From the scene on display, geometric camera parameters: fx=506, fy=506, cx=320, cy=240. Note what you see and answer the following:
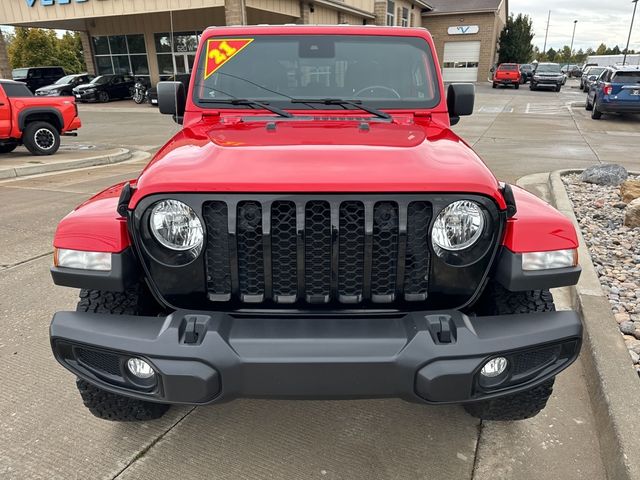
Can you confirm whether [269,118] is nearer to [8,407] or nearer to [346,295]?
[346,295]

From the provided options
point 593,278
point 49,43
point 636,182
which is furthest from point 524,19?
point 593,278

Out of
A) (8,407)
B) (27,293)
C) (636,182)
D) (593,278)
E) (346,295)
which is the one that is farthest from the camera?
(636,182)

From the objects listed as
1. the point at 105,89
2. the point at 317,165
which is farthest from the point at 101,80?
the point at 317,165

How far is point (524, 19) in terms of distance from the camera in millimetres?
46406

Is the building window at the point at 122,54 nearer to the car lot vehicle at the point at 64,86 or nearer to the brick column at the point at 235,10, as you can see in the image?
the car lot vehicle at the point at 64,86

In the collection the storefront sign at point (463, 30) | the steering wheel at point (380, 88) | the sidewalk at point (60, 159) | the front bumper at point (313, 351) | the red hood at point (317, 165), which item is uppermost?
the storefront sign at point (463, 30)

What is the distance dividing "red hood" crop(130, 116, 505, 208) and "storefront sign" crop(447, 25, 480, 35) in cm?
4434

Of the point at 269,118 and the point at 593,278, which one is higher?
the point at 269,118

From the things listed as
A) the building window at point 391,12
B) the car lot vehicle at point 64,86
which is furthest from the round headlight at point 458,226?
the building window at point 391,12

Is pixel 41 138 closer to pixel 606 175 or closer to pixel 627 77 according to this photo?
pixel 606 175

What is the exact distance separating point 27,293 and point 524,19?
5172 cm

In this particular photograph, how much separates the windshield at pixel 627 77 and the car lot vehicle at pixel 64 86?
68.1 feet

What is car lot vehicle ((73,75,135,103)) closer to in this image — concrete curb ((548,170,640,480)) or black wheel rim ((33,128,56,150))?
black wheel rim ((33,128,56,150))

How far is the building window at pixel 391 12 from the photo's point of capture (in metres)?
31.4
